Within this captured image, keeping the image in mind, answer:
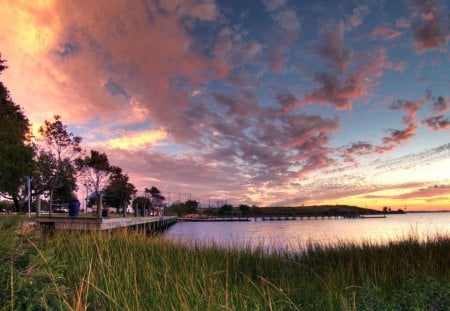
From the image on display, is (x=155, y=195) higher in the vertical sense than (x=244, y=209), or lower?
higher

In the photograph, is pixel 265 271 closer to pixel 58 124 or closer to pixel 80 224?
pixel 80 224

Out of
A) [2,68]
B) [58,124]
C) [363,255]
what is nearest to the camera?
[363,255]

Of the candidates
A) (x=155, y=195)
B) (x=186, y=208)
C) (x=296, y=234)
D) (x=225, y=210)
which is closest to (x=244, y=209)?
(x=225, y=210)

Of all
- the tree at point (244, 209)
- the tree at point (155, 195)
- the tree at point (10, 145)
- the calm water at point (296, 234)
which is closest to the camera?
the calm water at point (296, 234)

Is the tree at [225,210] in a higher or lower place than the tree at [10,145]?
lower

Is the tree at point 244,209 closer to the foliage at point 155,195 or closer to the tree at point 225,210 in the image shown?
the tree at point 225,210

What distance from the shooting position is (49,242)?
9.98m

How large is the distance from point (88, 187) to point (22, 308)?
52.2 m

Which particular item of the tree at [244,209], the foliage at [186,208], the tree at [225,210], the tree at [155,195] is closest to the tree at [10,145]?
the tree at [155,195]

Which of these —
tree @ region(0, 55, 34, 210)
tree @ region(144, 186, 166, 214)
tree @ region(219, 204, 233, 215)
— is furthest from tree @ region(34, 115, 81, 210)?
tree @ region(219, 204, 233, 215)

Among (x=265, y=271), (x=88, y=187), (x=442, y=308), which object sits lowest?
(x=265, y=271)

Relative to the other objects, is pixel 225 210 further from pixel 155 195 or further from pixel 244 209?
pixel 155 195

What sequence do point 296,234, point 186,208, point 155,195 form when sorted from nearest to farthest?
point 296,234, point 155,195, point 186,208

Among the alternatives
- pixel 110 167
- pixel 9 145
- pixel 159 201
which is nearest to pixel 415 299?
pixel 9 145
